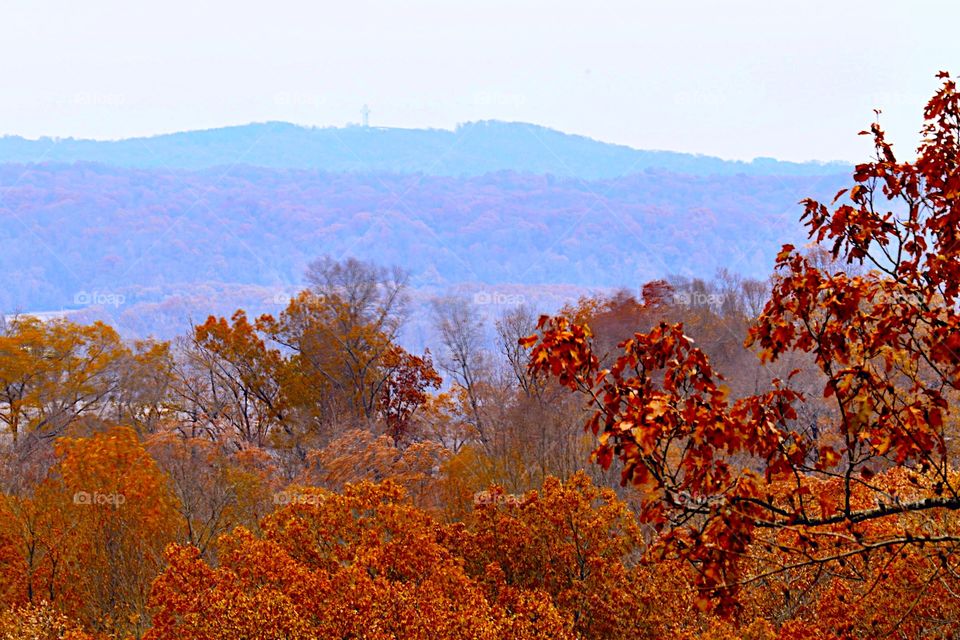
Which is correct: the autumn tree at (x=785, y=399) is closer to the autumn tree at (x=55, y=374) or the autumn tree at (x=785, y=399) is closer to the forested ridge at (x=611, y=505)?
the forested ridge at (x=611, y=505)

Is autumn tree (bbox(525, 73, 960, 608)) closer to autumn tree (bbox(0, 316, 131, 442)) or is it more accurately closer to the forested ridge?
the forested ridge

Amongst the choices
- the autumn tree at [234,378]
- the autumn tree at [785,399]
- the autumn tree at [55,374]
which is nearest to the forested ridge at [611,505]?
the autumn tree at [785,399]

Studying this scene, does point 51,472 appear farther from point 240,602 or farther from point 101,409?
point 101,409

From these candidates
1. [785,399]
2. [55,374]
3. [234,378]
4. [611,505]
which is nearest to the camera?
[785,399]

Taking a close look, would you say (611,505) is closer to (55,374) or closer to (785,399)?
(785,399)

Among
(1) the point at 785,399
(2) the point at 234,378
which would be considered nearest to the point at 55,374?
(2) the point at 234,378

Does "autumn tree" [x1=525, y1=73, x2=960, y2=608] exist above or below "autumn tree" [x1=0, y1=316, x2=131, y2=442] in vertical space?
above

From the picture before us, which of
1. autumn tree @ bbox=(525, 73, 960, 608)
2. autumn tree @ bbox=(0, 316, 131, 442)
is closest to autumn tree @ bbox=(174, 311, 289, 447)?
autumn tree @ bbox=(0, 316, 131, 442)

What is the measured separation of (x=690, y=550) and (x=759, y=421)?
27.2 inches

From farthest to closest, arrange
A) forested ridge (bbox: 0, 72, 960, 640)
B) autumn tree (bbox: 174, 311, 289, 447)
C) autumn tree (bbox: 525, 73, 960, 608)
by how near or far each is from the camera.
Answer: autumn tree (bbox: 174, 311, 289, 447)
forested ridge (bbox: 0, 72, 960, 640)
autumn tree (bbox: 525, 73, 960, 608)

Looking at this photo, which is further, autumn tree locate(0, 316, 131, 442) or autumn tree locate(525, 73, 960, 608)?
autumn tree locate(0, 316, 131, 442)

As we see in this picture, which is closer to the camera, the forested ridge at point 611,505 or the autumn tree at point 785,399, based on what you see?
the autumn tree at point 785,399

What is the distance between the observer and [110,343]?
4075 cm

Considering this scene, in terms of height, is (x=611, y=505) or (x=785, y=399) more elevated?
(x=785, y=399)
